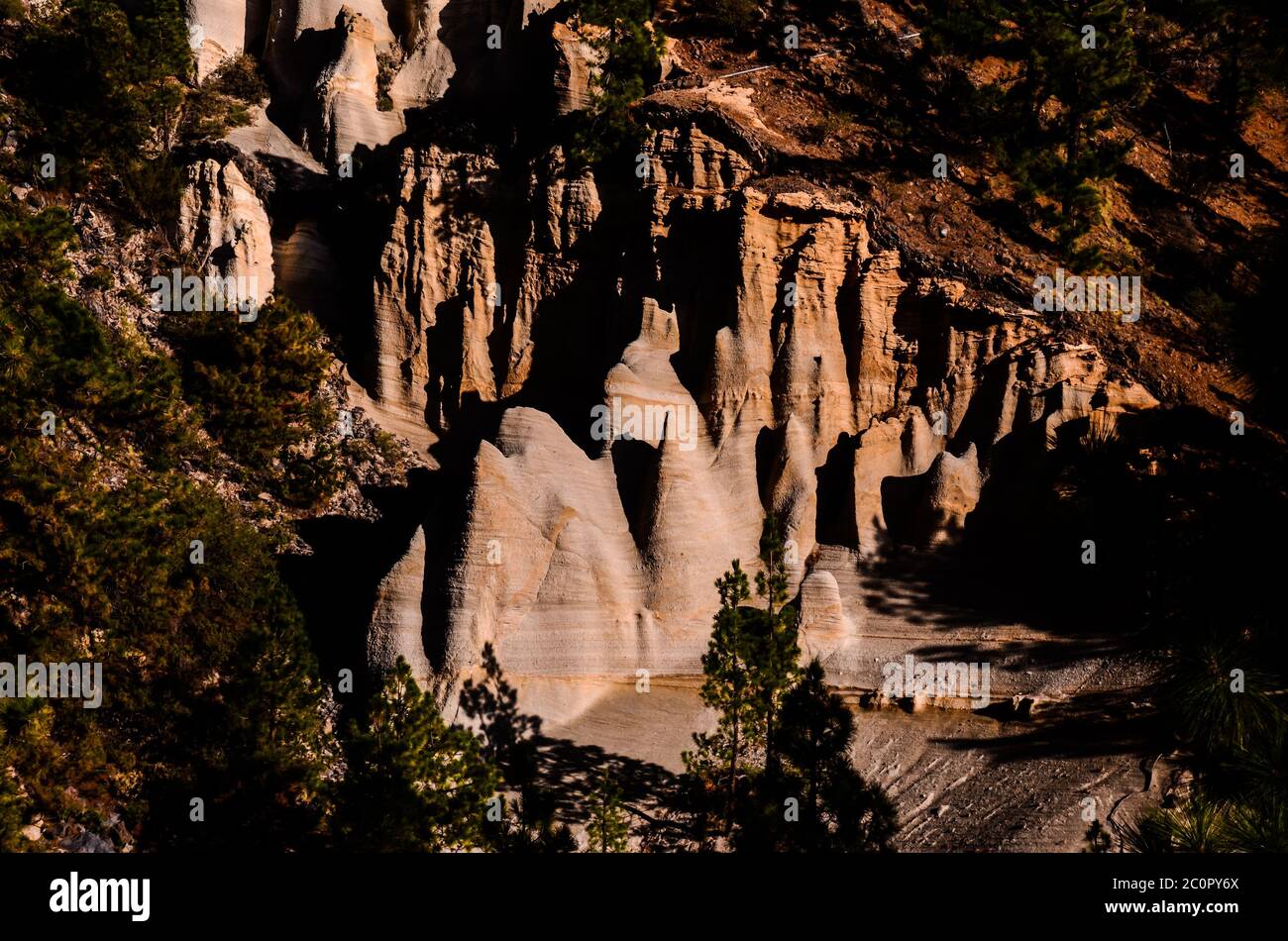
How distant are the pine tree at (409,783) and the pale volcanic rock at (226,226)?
16613 mm

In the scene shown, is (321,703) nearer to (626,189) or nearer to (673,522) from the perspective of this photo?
(673,522)

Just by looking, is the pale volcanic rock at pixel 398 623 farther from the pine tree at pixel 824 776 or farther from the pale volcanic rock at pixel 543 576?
the pine tree at pixel 824 776

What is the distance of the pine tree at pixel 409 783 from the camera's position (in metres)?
16.4

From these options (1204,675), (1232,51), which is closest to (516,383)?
(1204,675)

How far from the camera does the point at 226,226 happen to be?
1243 inches

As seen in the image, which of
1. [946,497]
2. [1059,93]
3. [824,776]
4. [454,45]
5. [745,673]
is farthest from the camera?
[454,45]

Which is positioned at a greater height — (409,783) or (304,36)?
(304,36)

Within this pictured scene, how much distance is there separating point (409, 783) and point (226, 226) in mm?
20610

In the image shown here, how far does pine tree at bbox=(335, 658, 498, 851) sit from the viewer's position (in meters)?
16.4

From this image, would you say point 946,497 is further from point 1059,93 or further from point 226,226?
point 226,226

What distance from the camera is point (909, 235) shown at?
27047 mm

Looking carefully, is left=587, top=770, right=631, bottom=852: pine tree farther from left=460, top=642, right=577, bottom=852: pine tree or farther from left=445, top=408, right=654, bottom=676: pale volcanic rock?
left=445, top=408, right=654, bottom=676: pale volcanic rock

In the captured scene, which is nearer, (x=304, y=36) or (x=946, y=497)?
(x=946, y=497)

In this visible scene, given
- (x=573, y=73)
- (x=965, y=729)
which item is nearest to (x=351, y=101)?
(x=573, y=73)
